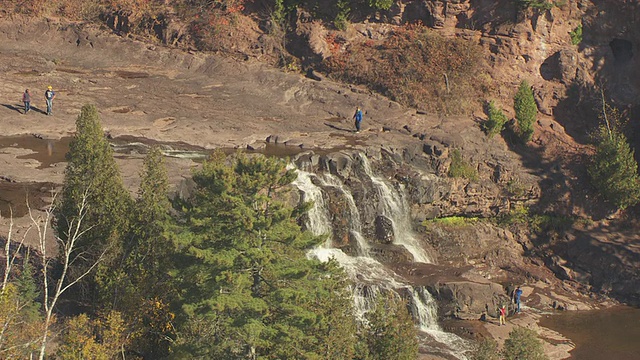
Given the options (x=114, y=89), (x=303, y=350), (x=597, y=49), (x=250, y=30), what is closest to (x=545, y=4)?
(x=597, y=49)

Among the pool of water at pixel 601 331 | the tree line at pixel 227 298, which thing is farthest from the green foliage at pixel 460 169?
the tree line at pixel 227 298

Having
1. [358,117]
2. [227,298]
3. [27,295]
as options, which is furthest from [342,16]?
[227,298]

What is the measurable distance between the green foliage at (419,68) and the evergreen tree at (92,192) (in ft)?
89.3

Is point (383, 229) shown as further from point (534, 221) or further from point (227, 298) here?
point (227, 298)

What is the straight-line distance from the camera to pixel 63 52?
196ft

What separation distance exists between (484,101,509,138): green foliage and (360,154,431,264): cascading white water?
9.95m

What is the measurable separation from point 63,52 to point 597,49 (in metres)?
37.2

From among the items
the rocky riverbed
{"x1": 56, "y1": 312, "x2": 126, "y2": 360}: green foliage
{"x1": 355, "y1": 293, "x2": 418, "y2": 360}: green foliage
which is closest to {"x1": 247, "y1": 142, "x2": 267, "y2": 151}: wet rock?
the rocky riverbed

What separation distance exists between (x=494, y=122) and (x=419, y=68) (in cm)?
693

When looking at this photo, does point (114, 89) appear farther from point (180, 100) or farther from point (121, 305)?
point (121, 305)

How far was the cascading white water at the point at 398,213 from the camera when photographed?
44312 millimetres

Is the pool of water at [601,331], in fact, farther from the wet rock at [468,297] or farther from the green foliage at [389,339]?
the green foliage at [389,339]

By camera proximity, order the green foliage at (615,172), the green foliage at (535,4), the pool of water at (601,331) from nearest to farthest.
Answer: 1. the pool of water at (601,331)
2. the green foliage at (615,172)
3. the green foliage at (535,4)

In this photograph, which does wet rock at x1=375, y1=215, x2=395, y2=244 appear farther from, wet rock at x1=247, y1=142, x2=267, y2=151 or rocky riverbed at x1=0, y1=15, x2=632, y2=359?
wet rock at x1=247, y1=142, x2=267, y2=151
